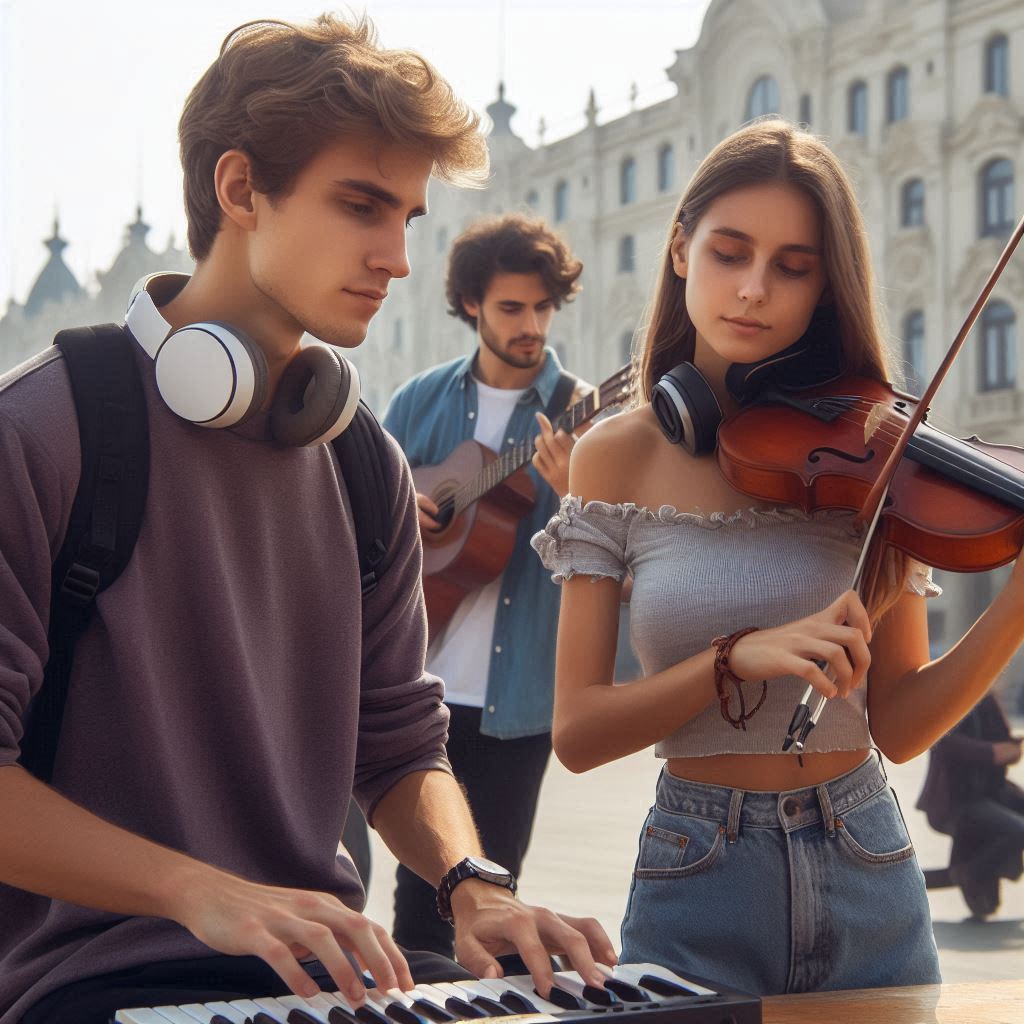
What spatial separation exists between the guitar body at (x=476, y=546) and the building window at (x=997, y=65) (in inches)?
944

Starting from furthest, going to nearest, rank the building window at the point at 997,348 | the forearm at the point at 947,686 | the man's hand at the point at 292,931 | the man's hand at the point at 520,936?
1. the building window at the point at 997,348
2. the forearm at the point at 947,686
3. the man's hand at the point at 520,936
4. the man's hand at the point at 292,931

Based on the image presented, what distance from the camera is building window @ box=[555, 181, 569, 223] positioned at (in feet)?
117

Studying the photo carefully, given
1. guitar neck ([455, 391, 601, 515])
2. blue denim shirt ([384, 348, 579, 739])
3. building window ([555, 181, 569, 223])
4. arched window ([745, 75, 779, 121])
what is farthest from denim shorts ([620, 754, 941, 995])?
building window ([555, 181, 569, 223])

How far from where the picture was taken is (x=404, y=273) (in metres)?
2.06

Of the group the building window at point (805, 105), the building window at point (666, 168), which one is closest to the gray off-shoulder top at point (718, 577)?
the building window at point (805, 105)

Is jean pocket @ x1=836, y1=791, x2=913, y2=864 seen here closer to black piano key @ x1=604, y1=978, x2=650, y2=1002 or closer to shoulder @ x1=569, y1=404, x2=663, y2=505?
shoulder @ x1=569, y1=404, x2=663, y2=505

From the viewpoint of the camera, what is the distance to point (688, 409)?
2387 mm

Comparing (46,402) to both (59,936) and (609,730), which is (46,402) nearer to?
(59,936)

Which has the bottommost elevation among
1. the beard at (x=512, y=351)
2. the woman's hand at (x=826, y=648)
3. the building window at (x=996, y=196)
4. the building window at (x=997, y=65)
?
the woman's hand at (x=826, y=648)

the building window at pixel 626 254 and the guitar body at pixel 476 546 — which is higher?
the building window at pixel 626 254

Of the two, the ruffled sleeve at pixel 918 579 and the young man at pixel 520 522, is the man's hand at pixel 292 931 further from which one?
the young man at pixel 520 522

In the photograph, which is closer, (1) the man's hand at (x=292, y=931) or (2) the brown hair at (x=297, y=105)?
(1) the man's hand at (x=292, y=931)

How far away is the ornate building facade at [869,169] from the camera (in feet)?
85.5

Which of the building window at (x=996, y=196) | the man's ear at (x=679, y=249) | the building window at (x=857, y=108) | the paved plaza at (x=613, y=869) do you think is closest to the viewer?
the man's ear at (x=679, y=249)
